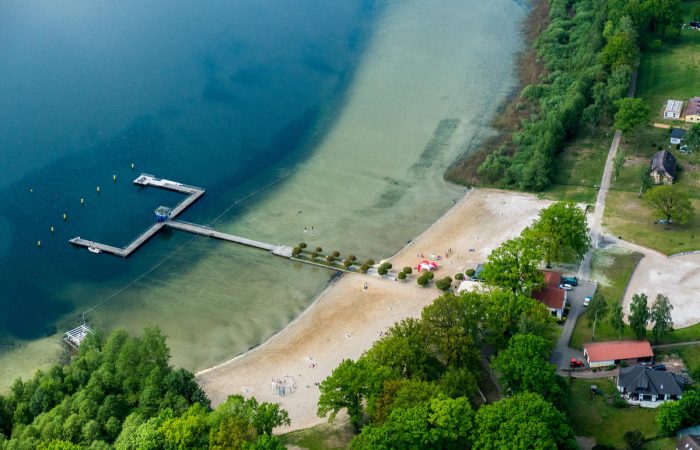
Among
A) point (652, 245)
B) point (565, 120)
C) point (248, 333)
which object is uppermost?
point (565, 120)

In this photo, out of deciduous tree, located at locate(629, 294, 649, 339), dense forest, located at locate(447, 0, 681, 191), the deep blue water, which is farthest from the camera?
dense forest, located at locate(447, 0, 681, 191)

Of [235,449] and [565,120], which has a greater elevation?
[565,120]

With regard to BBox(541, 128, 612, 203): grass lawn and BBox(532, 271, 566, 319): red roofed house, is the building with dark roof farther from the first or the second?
BBox(541, 128, 612, 203): grass lawn

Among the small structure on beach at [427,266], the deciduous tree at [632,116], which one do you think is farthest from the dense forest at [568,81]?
the small structure on beach at [427,266]

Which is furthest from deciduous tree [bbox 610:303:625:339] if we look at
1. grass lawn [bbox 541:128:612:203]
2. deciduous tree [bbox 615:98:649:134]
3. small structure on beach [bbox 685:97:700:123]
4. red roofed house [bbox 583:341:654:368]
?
small structure on beach [bbox 685:97:700:123]

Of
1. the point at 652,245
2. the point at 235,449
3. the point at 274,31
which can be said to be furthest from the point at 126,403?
the point at 274,31

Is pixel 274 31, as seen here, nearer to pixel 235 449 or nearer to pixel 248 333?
pixel 248 333
